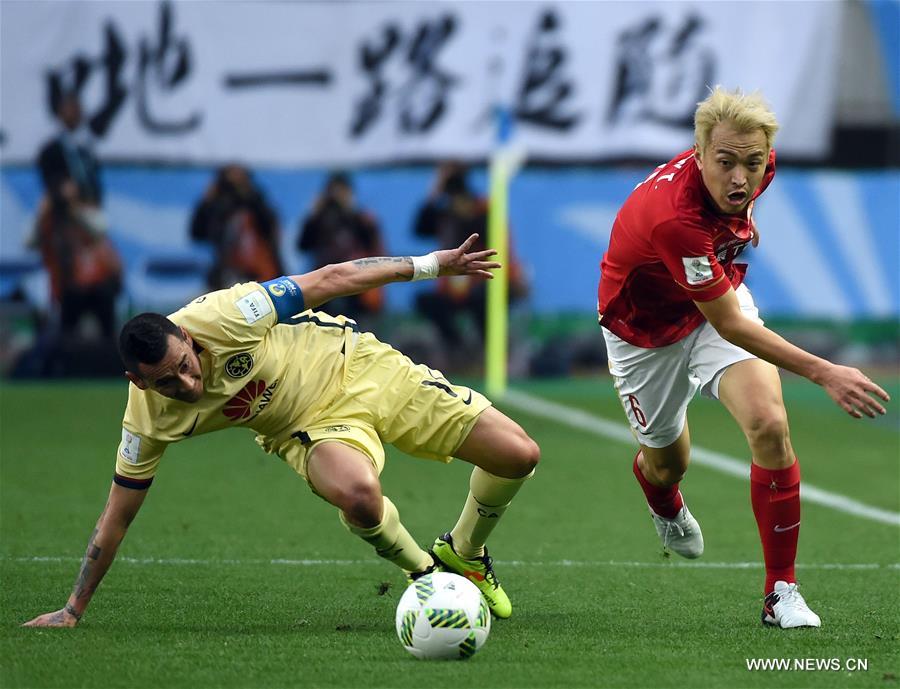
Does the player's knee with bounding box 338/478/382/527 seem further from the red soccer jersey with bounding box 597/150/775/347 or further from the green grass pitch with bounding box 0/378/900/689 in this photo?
the red soccer jersey with bounding box 597/150/775/347

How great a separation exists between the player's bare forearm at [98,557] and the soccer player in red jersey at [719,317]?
219 cm

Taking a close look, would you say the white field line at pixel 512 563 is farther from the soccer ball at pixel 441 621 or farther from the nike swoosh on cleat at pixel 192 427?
the soccer ball at pixel 441 621

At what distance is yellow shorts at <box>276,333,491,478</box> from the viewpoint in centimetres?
580

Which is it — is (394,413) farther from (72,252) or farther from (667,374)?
(72,252)

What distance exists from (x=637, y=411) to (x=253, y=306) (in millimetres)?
1894

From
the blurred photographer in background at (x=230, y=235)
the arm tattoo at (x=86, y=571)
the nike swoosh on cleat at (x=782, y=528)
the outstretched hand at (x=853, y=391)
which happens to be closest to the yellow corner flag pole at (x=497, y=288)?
the blurred photographer in background at (x=230, y=235)

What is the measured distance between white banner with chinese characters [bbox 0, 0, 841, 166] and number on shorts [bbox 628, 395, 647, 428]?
10.0 m

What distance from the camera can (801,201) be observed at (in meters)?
16.8

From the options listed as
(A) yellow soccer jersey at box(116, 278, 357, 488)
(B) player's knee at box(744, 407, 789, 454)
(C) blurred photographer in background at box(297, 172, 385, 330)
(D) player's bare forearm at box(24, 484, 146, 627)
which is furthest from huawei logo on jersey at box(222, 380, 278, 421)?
(C) blurred photographer in background at box(297, 172, 385, 330)

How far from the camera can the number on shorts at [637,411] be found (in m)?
6.55

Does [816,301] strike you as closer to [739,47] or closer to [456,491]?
[739,47]

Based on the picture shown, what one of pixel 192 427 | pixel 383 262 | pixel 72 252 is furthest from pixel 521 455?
pixel 72 252

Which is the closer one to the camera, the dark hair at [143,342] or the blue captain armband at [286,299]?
the dark hair at [143,342]

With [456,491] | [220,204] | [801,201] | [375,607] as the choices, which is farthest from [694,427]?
[375,607]
